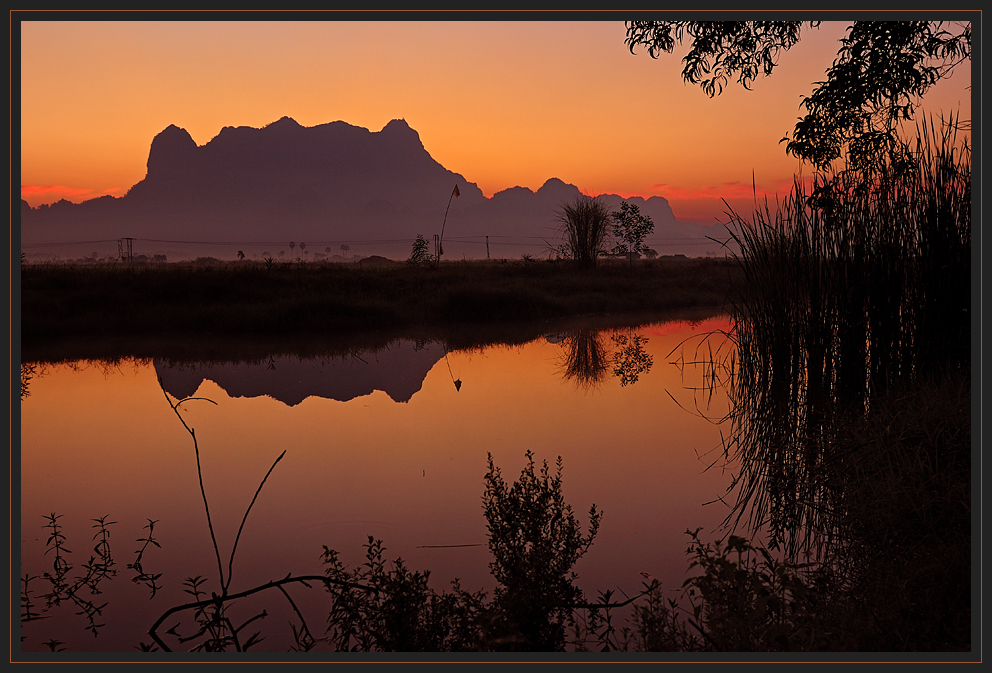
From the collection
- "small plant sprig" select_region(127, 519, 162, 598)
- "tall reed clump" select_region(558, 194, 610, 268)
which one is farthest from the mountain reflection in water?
"tall reed clump" select_region(558, 194, 610, 268)

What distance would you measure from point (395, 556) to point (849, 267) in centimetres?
387

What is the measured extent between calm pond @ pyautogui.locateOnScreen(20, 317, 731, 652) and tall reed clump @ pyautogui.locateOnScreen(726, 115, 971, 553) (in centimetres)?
41

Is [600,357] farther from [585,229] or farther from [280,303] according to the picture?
[585,229]

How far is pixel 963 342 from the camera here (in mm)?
4484

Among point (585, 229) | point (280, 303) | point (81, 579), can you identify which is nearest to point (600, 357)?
point (280, 303)

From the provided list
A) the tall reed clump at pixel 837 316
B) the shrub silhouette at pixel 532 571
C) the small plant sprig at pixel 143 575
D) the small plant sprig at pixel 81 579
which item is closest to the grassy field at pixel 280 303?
the tall reed clump at pixel 837 316

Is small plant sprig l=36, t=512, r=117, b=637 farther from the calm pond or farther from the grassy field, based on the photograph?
the grassy field

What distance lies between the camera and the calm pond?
331cm

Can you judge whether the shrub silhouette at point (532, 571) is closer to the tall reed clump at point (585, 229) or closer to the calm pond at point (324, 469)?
the calm pond at point (324, 469)

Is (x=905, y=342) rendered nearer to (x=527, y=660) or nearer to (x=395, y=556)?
(x=395, y=556)

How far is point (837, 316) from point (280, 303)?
11.1 m

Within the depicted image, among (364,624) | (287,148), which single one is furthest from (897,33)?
(287,148)

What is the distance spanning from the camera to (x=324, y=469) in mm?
5074

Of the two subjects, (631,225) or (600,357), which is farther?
(631,225)
